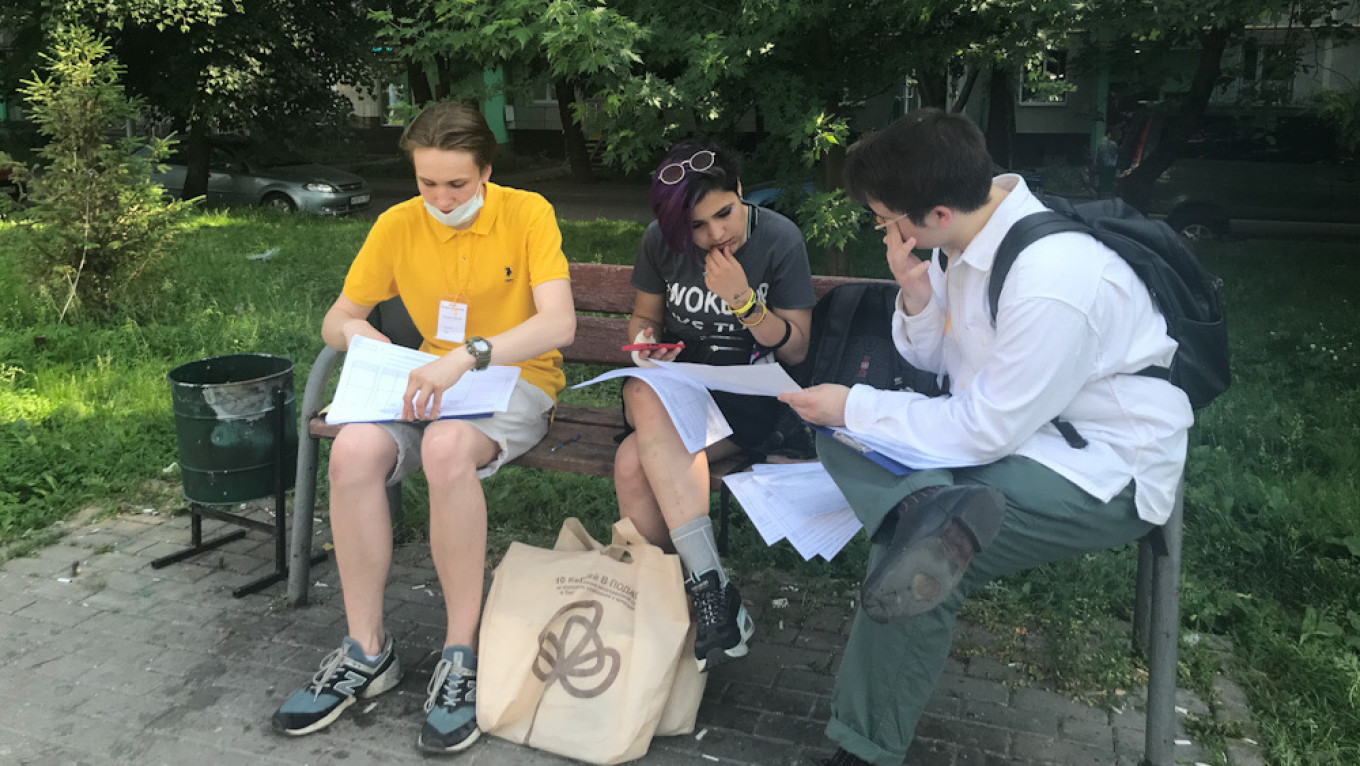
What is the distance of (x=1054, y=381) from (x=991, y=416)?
150 mm

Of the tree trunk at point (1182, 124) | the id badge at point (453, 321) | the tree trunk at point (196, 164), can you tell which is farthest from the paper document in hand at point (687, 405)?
the tree trunk at point (196, 164)

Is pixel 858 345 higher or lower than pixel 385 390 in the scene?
higher

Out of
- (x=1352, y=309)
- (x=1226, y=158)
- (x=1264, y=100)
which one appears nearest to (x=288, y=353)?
(x=1352, y=309)

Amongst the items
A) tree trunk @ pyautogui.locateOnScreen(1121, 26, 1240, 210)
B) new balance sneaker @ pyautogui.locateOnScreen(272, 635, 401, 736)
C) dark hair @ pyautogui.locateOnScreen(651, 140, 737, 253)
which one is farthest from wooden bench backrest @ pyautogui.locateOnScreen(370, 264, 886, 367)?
tree trunk @ pyautogui.locateOnScreen(1121, 26, 1240, 210)

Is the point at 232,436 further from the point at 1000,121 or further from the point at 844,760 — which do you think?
the point at 1000,121

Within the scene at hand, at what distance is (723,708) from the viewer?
317 cm

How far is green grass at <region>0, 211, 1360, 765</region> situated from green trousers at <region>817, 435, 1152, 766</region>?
2.73 ft

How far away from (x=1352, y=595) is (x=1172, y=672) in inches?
49.9

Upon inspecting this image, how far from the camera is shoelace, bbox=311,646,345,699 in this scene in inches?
123

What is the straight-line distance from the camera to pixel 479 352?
3178 mm

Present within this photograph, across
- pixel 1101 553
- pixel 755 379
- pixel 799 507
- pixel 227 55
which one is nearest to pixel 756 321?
pixel 755 379

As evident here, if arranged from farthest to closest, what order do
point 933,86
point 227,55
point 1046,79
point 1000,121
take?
point 227,55 < point 1000,121 < point 933,86 < point 1046,79

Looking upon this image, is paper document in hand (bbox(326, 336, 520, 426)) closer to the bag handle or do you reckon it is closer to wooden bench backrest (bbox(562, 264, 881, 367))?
the bag handle

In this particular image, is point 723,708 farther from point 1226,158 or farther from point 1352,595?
point 1226,158
